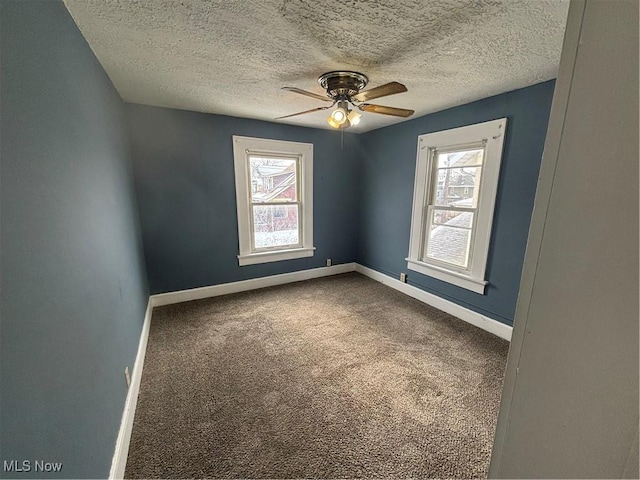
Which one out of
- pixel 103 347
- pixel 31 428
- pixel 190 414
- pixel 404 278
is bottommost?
pixel 190 414

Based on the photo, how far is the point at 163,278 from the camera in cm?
315

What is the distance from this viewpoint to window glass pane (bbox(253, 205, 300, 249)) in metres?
3.65

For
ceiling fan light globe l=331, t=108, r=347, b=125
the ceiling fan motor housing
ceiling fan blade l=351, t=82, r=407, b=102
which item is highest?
the ceiling fan motor housing

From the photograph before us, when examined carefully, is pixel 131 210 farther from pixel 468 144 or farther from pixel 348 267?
pixel 468 144

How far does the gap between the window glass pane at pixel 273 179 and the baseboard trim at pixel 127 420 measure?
6.86 ft

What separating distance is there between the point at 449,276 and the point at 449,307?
37 centimetres

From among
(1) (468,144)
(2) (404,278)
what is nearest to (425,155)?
(1) (468,144)

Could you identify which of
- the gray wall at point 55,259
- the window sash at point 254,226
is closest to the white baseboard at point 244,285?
the window sash at point 254,226

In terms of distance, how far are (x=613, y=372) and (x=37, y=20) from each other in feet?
6.47

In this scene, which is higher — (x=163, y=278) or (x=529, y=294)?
(x=529, y=294)

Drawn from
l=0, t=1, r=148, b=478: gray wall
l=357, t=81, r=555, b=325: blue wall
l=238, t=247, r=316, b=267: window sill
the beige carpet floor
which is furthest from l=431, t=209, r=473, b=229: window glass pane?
l=0, t=1, r=148, b=478: gray wall

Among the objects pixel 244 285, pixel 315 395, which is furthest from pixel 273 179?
pixel 315 395

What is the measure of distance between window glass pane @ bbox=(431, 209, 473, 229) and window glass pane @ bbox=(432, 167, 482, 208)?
0.09 m

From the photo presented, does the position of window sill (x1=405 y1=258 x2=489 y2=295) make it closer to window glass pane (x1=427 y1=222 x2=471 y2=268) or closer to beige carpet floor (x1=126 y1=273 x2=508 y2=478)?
window glass pane (x1=427 y1=222 x2=471 y2=268)
